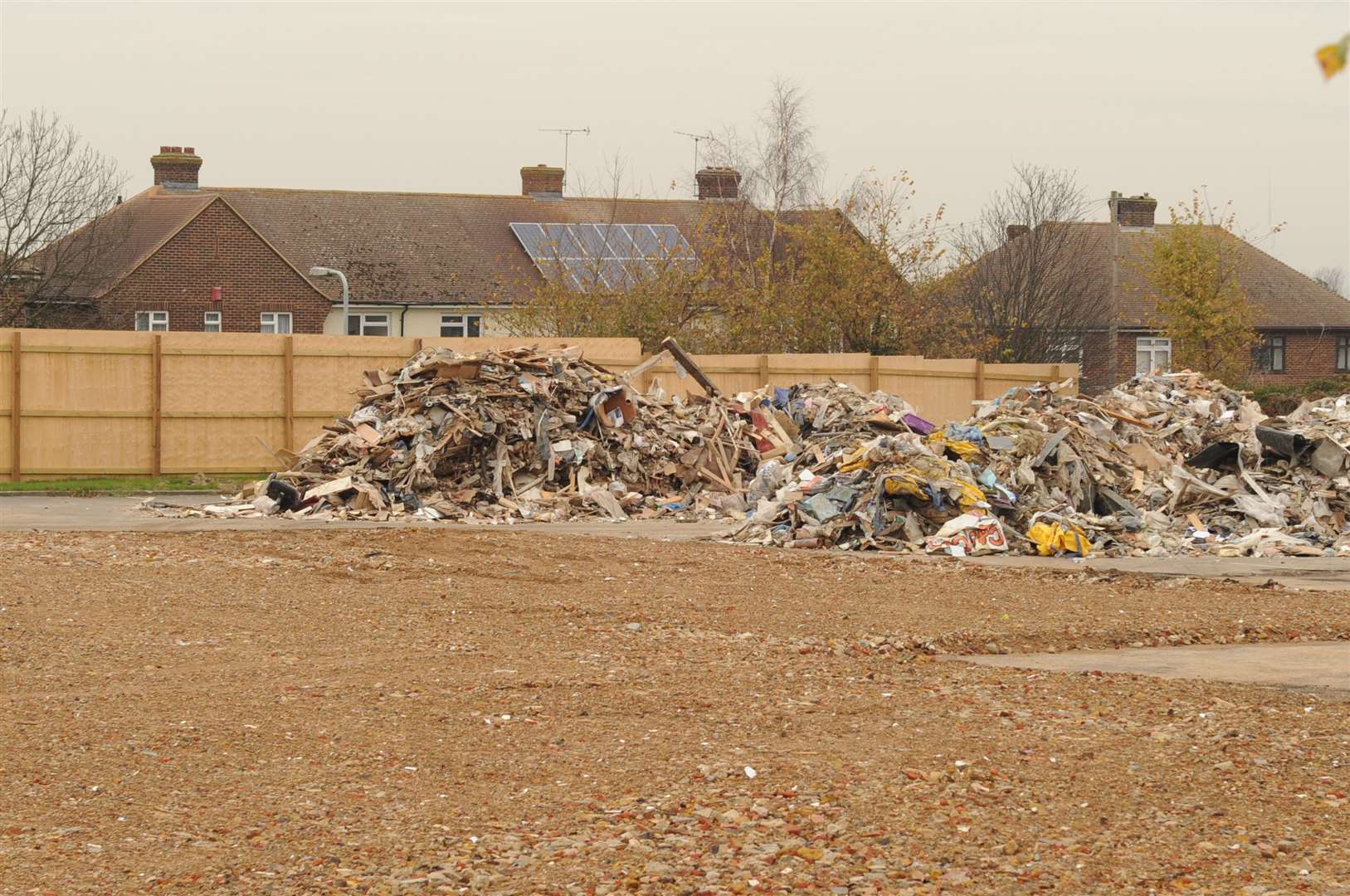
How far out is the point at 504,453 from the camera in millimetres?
22219

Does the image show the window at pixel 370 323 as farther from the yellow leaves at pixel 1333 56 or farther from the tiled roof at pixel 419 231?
the yellow leaves at pixel 1333 56

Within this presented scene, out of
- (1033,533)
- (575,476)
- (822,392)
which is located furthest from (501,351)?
(1033,533)

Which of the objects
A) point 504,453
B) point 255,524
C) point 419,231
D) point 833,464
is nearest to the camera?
point 255,524

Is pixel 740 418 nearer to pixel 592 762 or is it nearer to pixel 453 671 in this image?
pixel 453 671

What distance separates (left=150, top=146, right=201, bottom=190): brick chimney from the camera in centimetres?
5353

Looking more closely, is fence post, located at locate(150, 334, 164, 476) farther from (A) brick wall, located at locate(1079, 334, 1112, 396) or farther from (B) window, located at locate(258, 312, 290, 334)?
(A) brick wall, located at locate(1079, 334, 1112, 396)

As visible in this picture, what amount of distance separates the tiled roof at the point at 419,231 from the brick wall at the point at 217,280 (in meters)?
1.48

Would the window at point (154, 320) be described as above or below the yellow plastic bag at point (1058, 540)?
above

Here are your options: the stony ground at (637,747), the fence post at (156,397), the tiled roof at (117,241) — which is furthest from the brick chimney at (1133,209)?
the stony ground at (637,747)

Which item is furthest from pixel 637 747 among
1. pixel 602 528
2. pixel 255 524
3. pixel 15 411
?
pixel 15 411

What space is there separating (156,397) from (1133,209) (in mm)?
41426

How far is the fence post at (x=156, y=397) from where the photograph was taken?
27344 millimetres

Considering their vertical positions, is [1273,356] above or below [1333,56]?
above

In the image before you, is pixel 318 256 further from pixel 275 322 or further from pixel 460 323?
pixel 460 323
